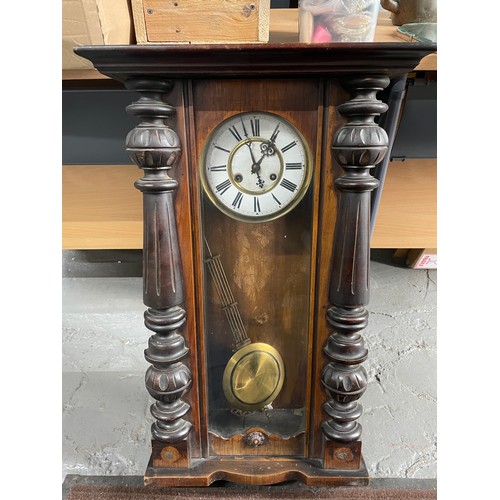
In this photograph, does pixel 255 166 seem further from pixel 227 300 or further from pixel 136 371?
pixel 136 371

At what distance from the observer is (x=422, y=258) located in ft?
5.96

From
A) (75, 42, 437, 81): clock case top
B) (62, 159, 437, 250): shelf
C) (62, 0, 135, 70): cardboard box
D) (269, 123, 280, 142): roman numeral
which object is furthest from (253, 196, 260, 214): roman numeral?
(62, 159, 437, 250): shelf

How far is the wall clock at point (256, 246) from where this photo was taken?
0.75 meters

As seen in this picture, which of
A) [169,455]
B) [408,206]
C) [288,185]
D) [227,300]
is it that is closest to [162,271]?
[227,300]

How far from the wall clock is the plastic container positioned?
7cm

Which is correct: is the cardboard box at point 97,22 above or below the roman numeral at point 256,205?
above

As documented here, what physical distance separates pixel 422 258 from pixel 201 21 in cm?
138

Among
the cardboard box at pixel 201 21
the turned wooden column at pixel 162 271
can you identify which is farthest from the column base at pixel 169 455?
the cardboard box at pixel 201 21

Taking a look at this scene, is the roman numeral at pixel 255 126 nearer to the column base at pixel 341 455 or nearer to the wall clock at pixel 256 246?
the wall clock at pixel 256 246

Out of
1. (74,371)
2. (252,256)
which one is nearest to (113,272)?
(74,371)

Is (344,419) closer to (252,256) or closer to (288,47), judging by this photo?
(252,256)

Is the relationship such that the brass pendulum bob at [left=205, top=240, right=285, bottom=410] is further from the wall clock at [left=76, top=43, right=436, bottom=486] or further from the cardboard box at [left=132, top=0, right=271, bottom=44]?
the cardboard box at [left=132, top=0, right=271, bottom=44]

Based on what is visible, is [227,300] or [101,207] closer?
[227,300]

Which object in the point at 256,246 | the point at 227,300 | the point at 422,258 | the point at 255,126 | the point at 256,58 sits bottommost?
the point at 422,258
